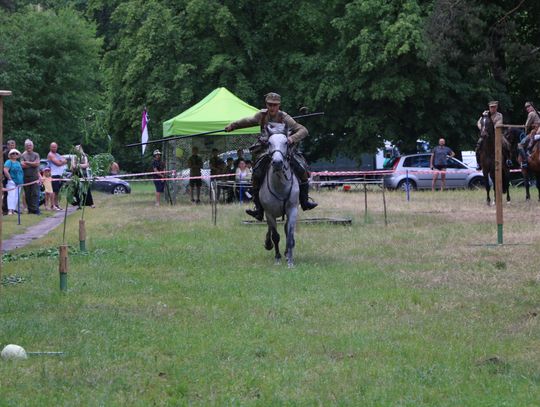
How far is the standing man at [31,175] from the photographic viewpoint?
2973 centimetres

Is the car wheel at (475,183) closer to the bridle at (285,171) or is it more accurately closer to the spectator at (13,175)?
the spectator at (13,175)

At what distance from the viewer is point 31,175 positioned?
29.9 meters

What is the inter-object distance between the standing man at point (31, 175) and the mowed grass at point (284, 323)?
40.3ft

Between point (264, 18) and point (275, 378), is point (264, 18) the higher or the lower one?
the higher one

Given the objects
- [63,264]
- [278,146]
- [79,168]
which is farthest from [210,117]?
[63,264]

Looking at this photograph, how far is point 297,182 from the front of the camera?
51.1 feet

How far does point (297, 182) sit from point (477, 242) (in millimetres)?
3478

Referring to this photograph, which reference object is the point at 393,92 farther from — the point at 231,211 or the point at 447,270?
the point at 447,270

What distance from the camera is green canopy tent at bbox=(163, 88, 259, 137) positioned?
1241 inches

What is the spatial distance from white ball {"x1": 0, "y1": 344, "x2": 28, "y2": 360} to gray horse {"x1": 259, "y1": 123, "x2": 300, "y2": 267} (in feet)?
21.7

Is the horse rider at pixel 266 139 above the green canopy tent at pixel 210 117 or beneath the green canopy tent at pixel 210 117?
beneath

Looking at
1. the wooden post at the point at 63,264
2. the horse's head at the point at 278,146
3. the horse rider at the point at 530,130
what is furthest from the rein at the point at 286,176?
the horse rider at the point at 530,130

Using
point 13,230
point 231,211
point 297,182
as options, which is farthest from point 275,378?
point 231,211

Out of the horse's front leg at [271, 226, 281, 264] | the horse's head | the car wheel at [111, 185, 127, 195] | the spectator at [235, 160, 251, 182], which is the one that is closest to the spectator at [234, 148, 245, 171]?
the spectator at [235, 160, 251, 182]
